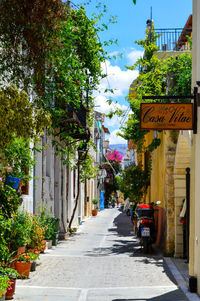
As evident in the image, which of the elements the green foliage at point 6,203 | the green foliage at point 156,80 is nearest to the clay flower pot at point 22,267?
the green foliage at point 6,203

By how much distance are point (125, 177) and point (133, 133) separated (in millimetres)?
3915

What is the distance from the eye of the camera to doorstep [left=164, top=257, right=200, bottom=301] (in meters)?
8.16

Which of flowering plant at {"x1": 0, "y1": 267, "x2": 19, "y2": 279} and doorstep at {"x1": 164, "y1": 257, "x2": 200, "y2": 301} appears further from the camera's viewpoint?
doorstep at {"x1": 164, "y1": 257, "x2": 200, "y2": 301}

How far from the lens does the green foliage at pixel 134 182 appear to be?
71.6ft

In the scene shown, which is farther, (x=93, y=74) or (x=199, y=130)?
(x=93, y=74)

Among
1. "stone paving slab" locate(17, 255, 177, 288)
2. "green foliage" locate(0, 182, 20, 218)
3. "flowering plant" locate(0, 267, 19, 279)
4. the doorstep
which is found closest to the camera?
"green foliage" locate(0, 182, 20, 218)

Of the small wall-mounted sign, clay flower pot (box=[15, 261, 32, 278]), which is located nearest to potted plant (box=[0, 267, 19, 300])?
clay flower pot (box=[15, 261, 32, 278])

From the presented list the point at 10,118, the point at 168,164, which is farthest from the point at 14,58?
the point at 168,164

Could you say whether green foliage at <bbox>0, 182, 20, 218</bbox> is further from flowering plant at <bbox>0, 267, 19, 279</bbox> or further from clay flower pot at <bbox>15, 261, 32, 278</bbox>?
clay flower pot at <bbox>15, 261, 32, 278</bbox>

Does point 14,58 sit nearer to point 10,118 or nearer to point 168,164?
point 10,118

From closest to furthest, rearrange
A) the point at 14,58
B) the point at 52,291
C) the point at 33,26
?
1. the point at 33,26
2. the point at 14,58
3. the point at 52,291

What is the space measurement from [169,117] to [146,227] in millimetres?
6757

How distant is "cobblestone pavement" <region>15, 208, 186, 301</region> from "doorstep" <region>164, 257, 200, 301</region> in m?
0.13

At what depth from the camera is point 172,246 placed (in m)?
13.6
